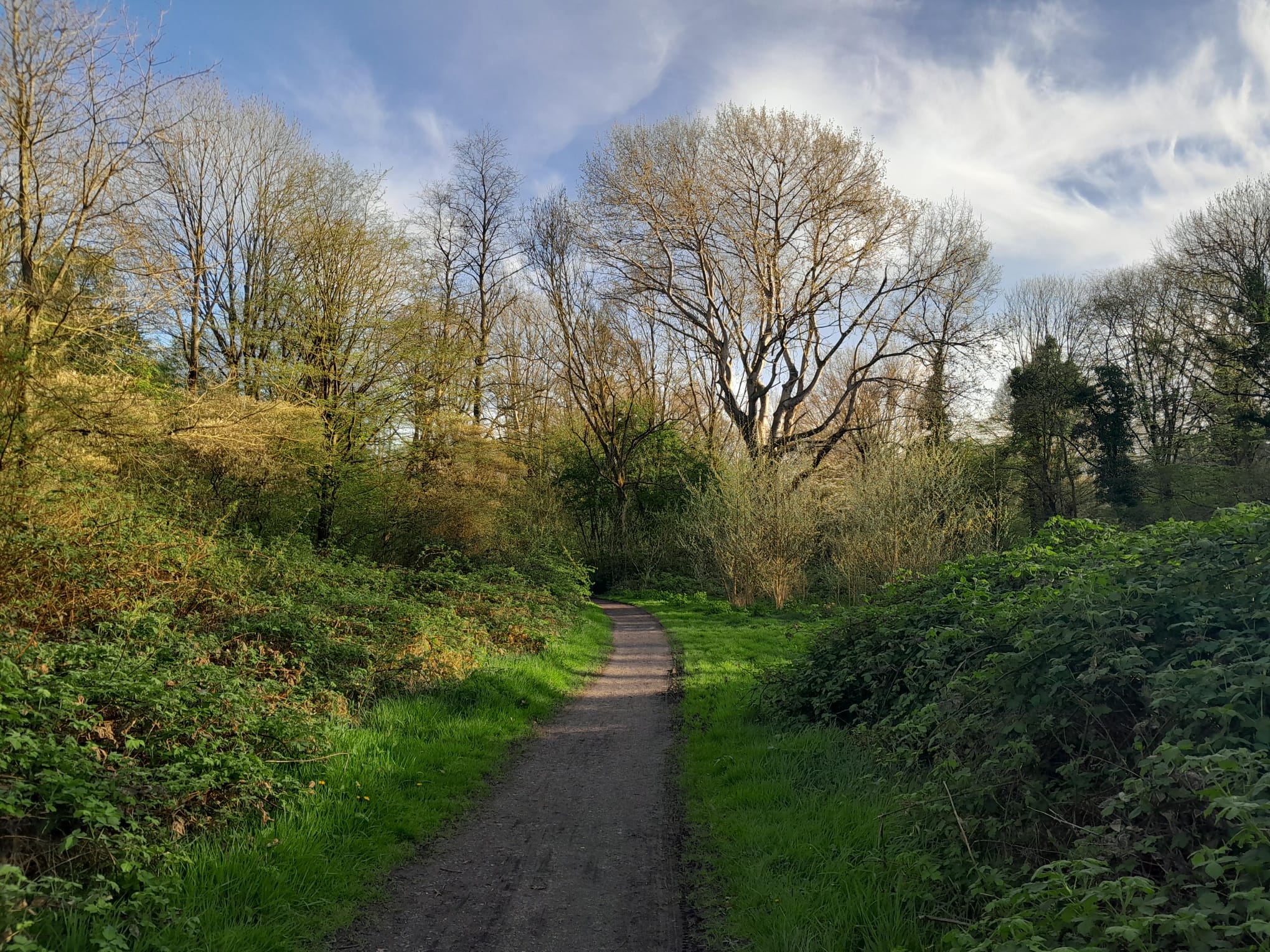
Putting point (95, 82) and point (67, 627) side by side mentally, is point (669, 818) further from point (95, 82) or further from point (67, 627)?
point (95, 82)

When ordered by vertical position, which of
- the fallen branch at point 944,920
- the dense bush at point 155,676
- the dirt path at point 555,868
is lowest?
the dirt path at point 555,868

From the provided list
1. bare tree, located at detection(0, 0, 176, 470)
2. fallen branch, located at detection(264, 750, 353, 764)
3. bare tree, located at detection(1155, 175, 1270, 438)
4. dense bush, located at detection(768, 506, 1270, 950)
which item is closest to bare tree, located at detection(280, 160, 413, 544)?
bare tree, located at detection(0, 0, 176, 470)

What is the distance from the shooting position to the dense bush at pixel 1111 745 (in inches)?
101

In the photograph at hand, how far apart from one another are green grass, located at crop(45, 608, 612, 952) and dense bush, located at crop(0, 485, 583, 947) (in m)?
0.20

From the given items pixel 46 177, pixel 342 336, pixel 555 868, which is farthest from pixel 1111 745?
pixel 342 336

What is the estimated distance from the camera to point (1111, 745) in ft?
12.6

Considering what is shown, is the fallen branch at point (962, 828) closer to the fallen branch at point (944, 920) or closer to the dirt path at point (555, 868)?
the fallen branch at point (944, 920)

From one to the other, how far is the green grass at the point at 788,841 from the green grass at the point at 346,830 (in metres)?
2.07

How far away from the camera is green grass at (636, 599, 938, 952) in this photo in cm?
374

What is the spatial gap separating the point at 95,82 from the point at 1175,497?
33559mm

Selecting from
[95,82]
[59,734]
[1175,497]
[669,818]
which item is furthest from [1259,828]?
[1175,497]

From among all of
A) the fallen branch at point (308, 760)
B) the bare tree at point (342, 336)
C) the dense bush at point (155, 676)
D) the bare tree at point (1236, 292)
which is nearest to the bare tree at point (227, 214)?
the bare tree at point (342, 336)

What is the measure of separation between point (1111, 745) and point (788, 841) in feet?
6.97

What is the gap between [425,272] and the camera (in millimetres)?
20250
